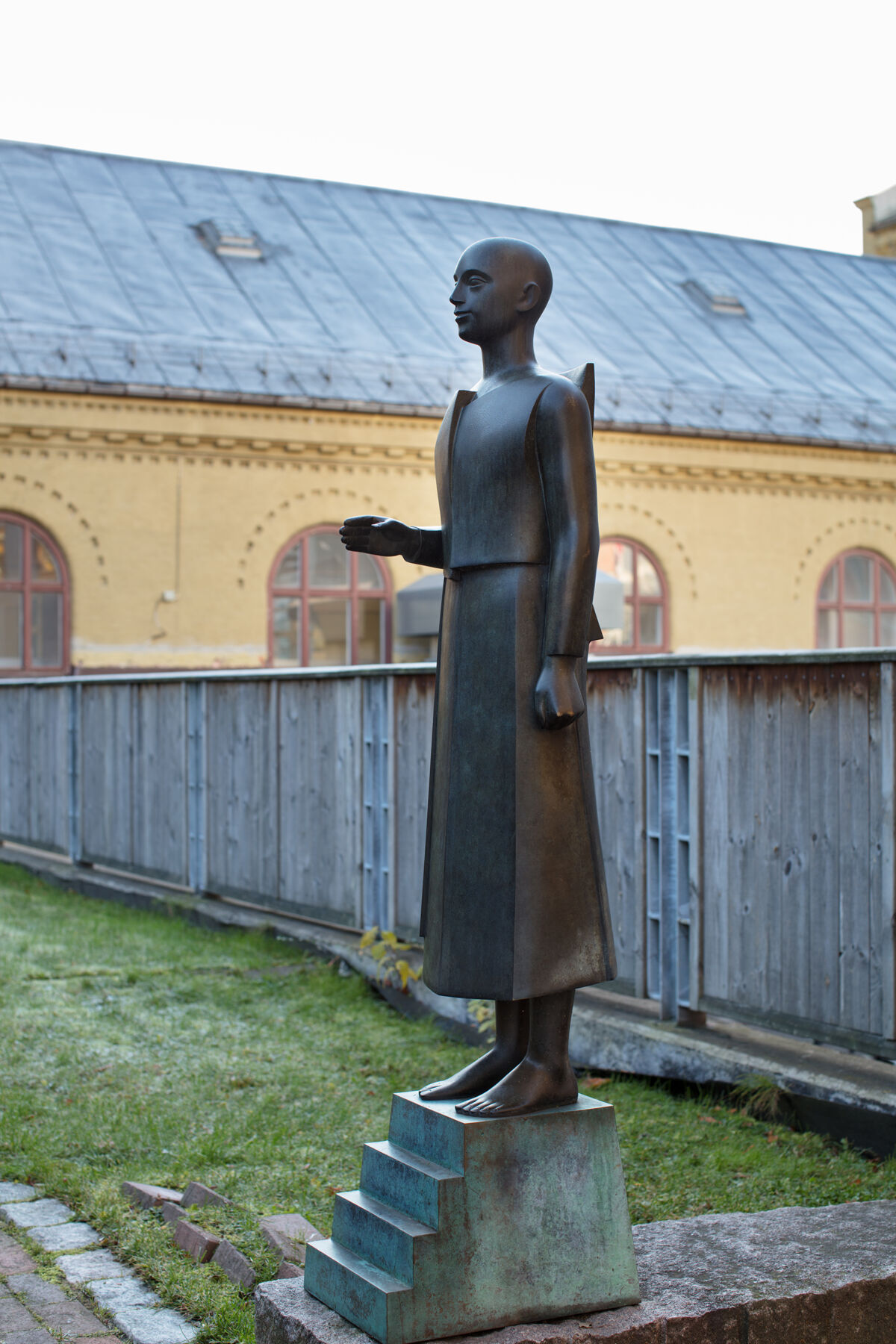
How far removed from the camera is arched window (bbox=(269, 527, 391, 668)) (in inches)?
765

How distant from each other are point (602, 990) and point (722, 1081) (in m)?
1.13

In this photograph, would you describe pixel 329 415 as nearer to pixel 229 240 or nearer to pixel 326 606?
pixel 326 606

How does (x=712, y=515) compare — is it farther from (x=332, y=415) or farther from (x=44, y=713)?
(x=44, y=713)

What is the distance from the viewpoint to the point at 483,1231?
309 centimetres

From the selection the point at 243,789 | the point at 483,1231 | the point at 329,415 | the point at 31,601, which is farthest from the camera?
the point at 329,415

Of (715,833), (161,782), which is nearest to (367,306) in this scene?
(161,782)

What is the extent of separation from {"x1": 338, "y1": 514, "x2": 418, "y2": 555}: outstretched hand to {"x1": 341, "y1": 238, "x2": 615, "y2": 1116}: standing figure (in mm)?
127

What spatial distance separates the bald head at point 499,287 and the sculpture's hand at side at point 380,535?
49cm

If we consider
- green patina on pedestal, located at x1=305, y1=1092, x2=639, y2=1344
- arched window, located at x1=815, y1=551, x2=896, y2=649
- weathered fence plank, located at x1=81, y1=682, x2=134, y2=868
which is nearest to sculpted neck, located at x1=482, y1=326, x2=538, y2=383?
green patina on pedestal, located at x1=305, y1=1092, x2=639, y2=1344

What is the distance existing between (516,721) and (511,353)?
0.90 meters

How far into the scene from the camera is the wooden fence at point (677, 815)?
16.6ft

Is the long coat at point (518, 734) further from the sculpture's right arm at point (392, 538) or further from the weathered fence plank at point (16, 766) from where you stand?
the weathered fence plank at point (16, 766)

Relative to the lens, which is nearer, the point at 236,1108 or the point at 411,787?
the point at 236,1108

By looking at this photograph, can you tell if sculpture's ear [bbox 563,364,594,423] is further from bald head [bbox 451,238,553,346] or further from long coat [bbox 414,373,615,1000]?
bald head [bbox 451,238,553,346]
